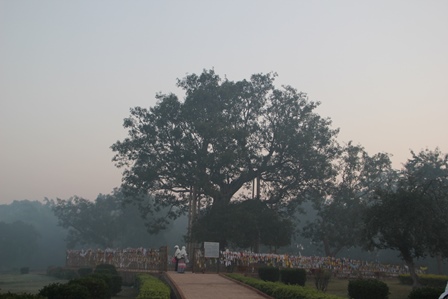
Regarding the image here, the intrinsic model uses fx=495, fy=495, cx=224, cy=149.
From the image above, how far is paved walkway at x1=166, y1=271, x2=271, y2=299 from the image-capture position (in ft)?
58.7

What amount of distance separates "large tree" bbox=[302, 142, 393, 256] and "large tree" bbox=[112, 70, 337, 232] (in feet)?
13.1

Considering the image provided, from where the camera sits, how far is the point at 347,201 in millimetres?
49906

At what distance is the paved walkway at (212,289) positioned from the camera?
1790 cm

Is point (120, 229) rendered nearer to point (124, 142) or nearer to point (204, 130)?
point (124, 142)

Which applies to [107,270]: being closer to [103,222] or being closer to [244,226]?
[244,226]

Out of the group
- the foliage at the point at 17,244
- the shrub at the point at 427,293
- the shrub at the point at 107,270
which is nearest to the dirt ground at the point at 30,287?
the shrub at the point at 107,270

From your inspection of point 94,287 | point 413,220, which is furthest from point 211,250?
point 94,287

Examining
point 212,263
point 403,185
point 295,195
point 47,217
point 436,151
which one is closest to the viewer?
point 403,185

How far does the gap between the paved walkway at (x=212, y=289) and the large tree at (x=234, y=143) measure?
1890 cm

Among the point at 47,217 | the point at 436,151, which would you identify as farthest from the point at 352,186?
the point at 47,217

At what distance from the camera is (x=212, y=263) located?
32.6 metres

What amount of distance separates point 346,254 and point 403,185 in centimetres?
4619

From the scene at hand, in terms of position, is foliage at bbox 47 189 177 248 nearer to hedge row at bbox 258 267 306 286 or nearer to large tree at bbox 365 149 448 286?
hedge row at bbox 258 267 306 286

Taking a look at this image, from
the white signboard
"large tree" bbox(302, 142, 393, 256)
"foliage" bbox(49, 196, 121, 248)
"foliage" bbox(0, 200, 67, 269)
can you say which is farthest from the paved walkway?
"foliage" bbox(0, 200, 67, 269)
